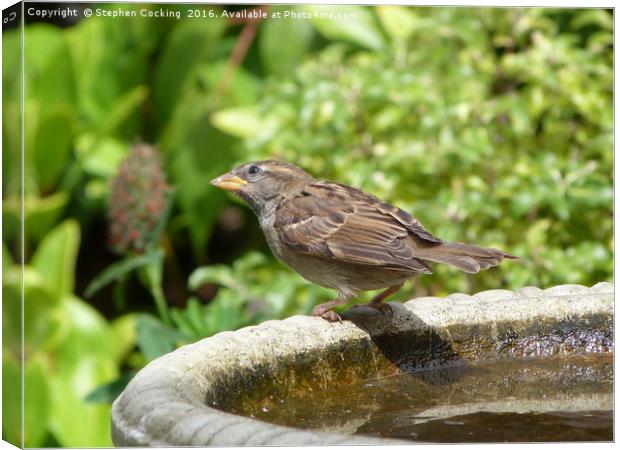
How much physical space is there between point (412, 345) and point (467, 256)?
32 cm

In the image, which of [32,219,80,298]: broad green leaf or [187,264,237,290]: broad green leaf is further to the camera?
[32,219,80,298]: broad green leaf

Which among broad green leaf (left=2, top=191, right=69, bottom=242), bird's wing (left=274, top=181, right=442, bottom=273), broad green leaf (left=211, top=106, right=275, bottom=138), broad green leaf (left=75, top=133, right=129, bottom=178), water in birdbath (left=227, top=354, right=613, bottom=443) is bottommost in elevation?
water in birdbath (left=227, top=354, right=613, bottom=443)

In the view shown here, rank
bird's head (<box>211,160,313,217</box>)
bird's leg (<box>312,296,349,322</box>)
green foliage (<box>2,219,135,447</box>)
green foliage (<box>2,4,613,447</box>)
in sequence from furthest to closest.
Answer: green foliage (<box>2,4,613,447</box>)
green foliage (<box>2,219,135,447</box>)
bird's head (<box>211,160,313,217</box>)
bird's leg (<box>312,296,349,322</box>)

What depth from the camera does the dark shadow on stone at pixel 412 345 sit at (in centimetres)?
325

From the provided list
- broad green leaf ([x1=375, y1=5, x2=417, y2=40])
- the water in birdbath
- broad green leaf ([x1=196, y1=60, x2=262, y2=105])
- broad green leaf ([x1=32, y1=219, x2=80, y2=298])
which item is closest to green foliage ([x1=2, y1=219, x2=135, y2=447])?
broad green leaf ([x1=32, y1=219, x2=80, y2=298])

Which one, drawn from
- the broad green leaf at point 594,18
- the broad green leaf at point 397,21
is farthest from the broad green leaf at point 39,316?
the broad green leaf at point 594,18

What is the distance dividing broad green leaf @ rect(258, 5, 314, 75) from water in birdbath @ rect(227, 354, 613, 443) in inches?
109

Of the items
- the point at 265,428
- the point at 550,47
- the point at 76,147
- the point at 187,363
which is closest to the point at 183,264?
the point at 76,147

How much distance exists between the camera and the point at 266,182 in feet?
13.0

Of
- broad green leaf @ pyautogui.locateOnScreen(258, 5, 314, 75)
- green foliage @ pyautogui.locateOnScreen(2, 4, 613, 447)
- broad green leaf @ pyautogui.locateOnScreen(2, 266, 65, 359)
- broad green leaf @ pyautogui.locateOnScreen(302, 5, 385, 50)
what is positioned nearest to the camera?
broad green leaf @ pyautogui.locateOnScreen(2, 266, 65, 359)

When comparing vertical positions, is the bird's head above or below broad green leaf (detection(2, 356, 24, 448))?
above

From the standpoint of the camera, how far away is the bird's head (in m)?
3.93

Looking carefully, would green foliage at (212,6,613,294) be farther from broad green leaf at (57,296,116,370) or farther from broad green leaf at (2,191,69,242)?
broad green leaf at (57,296,116,370)

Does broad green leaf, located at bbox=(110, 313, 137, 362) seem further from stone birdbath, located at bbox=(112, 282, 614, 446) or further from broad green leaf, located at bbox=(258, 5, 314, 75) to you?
stone birdbath, located at bbox=(112, 282, 614, 446)
